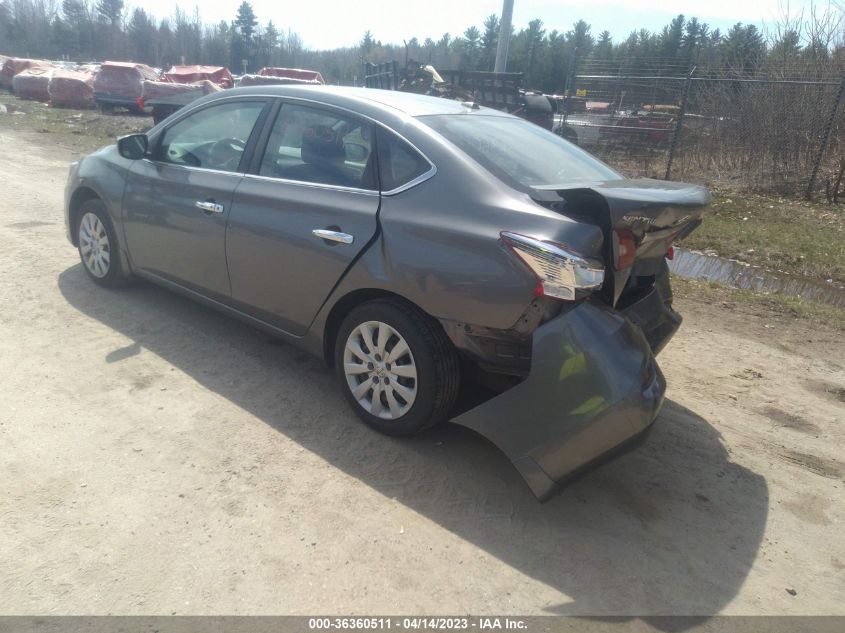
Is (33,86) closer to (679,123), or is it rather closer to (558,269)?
(679,123)

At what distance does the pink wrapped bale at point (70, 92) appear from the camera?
23.3m

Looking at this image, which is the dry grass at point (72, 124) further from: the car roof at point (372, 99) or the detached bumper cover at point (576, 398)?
the detached bumper cover at point (576, 398)

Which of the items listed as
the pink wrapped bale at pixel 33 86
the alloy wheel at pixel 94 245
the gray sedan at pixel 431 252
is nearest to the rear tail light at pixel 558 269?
the gray sedan at pixel 431 252

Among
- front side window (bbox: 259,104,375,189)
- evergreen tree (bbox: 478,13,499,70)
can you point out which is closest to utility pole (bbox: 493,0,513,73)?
front side window (bbox: 259,104,375,189)

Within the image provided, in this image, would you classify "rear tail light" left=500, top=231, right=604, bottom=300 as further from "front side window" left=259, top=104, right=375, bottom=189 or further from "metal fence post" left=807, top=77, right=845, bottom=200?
"metal fence post" left=807, top=77, right=845, bottom=200

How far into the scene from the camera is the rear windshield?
11.1 ft

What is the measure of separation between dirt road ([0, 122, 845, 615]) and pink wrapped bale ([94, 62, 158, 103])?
2063 cm

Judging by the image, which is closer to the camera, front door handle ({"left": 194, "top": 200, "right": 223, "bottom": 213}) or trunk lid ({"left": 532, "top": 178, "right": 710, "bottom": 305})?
trunk lid ({"left": 532, "top": 178, "right": 710, "bottom": 305})

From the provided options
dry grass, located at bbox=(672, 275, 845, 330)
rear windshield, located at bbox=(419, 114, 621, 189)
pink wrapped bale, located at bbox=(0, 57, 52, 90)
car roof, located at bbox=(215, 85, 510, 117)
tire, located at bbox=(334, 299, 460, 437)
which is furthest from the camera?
pink wrapped bale, located at bbox=(0, 57, 52, 90)

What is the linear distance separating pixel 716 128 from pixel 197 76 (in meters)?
22.4

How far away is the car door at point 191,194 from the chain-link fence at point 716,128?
10.8 meters

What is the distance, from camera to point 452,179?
10.7ft

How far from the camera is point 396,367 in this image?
3.37 metres

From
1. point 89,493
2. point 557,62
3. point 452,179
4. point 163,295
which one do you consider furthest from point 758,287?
point 557,62
